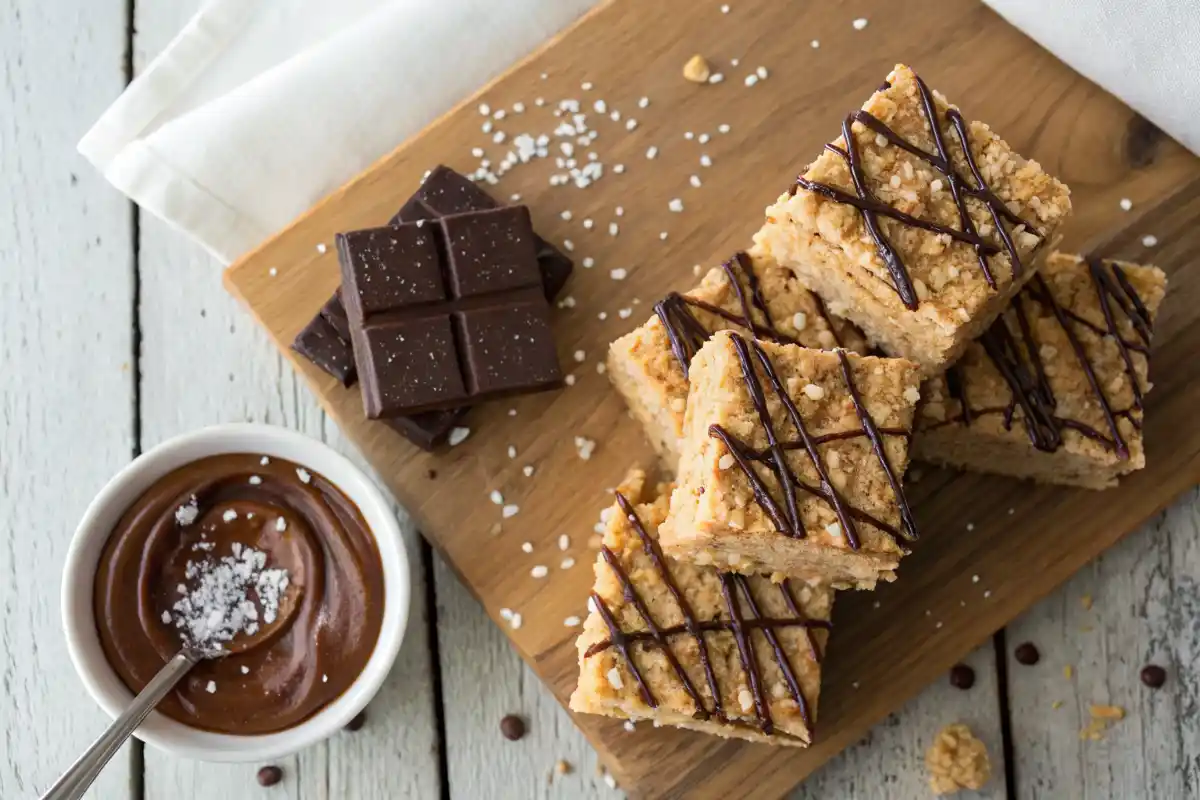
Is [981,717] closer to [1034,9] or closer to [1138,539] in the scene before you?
[1138,539]

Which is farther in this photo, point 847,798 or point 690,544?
point 847,798

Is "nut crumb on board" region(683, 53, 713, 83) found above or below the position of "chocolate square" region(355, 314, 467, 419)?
above

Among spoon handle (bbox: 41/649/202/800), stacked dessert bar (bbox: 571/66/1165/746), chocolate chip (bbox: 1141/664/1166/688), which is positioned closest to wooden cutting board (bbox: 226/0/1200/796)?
stacked dessert bar (bbox: 571/66/1165/746)

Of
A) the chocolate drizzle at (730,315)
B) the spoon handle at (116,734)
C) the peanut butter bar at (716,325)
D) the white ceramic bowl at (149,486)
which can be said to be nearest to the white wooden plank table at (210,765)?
the white ceramic bowl at (149,486)

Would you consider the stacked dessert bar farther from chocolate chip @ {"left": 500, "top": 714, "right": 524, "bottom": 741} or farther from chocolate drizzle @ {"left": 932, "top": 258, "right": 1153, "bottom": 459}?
chocolate chip @ {"left": 500, "top": 714, "right": 524, "bottom": 741}

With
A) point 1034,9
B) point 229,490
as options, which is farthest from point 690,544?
point 1034,9

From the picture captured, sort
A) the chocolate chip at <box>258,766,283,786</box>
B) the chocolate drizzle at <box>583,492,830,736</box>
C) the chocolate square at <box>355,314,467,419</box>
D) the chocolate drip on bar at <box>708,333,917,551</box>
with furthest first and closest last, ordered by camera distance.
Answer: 1. the chocolate chip at <box>258,766,283,786</box>
2. the chocolate square at <box>355,314,467,419</box>
3. the chocolate drizzle at <box>583,492,830,736</box>
4. the chocolate drip on bar at <box>708,333,917,551</box>

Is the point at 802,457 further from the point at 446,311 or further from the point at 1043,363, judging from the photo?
the point at 446,311
